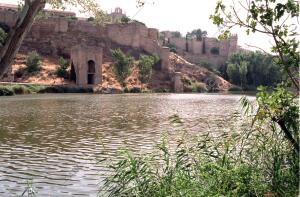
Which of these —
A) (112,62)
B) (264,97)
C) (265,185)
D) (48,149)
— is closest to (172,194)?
(265,185)

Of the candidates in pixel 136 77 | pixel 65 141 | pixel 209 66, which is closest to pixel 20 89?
pixel 136 77

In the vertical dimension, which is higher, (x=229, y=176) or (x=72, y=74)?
(x=72, y=74)

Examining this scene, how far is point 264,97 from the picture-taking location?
5.43 metres

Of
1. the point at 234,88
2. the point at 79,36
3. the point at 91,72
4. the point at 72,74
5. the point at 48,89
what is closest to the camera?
the point at 48,89

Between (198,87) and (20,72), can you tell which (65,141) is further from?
(198,87)

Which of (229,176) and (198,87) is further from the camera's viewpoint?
(198,87)

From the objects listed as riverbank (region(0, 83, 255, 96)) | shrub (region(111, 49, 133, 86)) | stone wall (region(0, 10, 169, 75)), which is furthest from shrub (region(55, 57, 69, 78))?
stone wall (region(0, 10, 169, 75))

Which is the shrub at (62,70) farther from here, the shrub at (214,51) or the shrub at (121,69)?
the shrub at (214,51)

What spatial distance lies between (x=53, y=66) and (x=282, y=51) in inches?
1958

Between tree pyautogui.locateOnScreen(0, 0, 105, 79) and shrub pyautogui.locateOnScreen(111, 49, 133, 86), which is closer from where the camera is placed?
tree pyautogui.locateOnScreen(0, 0, 105, 79)

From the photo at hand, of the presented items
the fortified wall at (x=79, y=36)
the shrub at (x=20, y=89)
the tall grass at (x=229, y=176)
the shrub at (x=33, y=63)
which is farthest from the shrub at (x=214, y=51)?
the tall grass at (x=229, y=176)

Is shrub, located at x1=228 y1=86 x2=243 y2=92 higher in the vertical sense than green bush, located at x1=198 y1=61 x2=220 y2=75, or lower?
lower

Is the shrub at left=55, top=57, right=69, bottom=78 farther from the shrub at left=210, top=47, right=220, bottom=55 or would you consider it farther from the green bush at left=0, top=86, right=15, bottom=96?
the shrub at left=210, top=47, right=220, bottom=55

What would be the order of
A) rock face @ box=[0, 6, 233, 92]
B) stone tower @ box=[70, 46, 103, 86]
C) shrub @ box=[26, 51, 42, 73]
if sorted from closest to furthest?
stone tower @ box=[70, 46, 103, 86]
shrub @ box=[26, 51, 42, 73]
rock face @ box=[0, 6, 233, 92]
